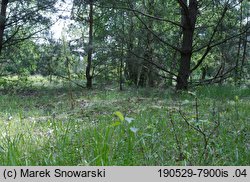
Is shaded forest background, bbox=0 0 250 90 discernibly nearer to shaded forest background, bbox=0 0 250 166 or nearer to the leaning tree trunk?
shaded forest background, bbox=0 0 250 166

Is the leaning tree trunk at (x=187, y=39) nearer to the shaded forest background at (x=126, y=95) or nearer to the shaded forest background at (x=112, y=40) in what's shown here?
the shaded forest background at (x=126, y=95)

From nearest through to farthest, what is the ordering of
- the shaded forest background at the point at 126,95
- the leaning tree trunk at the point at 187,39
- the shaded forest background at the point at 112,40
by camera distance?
the shaded forest background at the point at 126,95 → the leaning tree trunk at the point at 187,39 → the shaded forest background at the point at 112,40

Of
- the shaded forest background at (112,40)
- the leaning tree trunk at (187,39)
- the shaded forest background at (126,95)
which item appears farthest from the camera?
the shaded forest background at (112,40)

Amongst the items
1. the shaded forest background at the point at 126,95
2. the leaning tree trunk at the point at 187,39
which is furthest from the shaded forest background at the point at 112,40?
the leaning tree trunk at the point at 187,39

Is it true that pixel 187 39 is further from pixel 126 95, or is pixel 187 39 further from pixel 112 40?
pixel 112 40

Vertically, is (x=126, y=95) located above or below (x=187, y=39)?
below

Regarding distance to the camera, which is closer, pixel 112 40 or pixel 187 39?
pixel 187 39

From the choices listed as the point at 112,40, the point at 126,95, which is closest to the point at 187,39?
the point at 126,95

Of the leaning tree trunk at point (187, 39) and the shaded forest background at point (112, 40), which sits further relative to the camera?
the shaded forest background at point (112, 40)

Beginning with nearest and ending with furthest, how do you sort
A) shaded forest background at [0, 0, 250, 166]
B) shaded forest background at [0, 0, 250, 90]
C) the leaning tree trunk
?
1. shaded forest background at [0, 0, 250, 166]
2. the leaning tree trunk
3. shaded forest background at [0, 0, 250, 90]

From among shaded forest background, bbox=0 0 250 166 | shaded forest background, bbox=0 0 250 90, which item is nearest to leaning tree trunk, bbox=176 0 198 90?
shaded forest background, bbox=0 0 250 166

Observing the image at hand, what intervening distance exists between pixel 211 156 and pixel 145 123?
6.28 feet

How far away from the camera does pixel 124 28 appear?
12.8m

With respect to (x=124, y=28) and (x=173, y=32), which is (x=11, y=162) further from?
(x=173, y=32)
